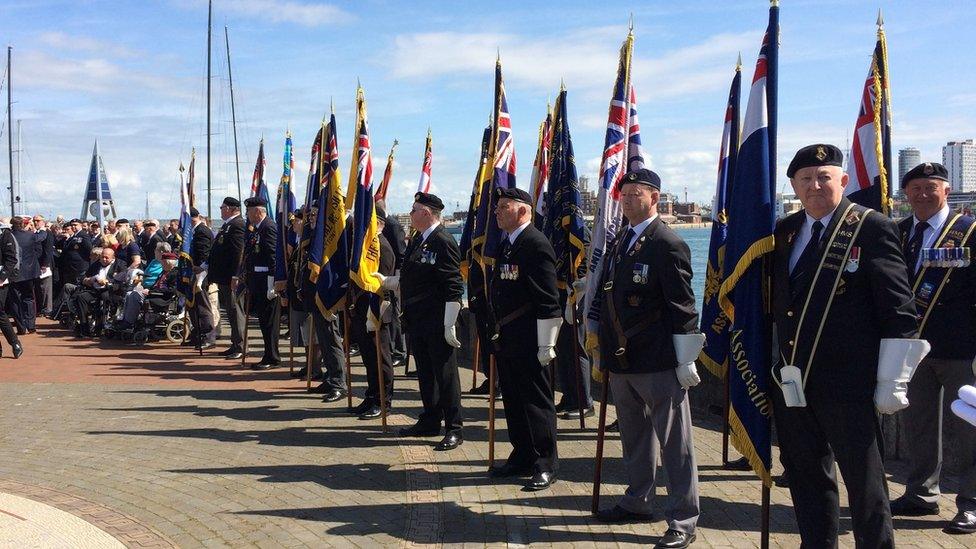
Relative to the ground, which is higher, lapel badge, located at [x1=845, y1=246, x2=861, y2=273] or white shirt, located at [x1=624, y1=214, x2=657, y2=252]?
white shirt, located at [x1=624, y1=214, x2=657, y2=252]

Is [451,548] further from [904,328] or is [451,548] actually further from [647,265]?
[904,328]

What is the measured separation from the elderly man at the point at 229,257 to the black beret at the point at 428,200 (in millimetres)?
5777

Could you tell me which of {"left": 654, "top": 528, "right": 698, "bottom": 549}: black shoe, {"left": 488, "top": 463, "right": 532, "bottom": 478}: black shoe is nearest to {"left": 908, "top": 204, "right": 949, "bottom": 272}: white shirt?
{"left": 654, "top": 528, "right": 698, "bottom": 549}: black shoe

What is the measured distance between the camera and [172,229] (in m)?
19.1

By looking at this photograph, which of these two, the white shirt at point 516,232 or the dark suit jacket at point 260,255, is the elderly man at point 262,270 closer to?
the dark suit jacket at point 260,255

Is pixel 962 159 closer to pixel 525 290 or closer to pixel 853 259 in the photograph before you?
pixel 525 290

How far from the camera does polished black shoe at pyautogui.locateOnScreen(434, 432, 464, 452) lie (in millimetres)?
7535

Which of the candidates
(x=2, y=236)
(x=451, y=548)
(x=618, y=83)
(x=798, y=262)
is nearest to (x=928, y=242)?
(x=798, y=262)

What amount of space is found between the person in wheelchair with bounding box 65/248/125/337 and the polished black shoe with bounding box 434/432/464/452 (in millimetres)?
10739

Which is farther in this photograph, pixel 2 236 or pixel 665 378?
pixel 2 236

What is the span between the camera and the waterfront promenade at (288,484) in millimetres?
5355

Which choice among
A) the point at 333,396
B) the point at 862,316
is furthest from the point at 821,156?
the point at 333,396

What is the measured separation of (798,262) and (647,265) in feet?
3.58

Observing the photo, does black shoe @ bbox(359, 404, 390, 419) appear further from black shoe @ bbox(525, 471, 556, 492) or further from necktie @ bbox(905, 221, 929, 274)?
necktie @ bbox(905, 221, 929, 274)
